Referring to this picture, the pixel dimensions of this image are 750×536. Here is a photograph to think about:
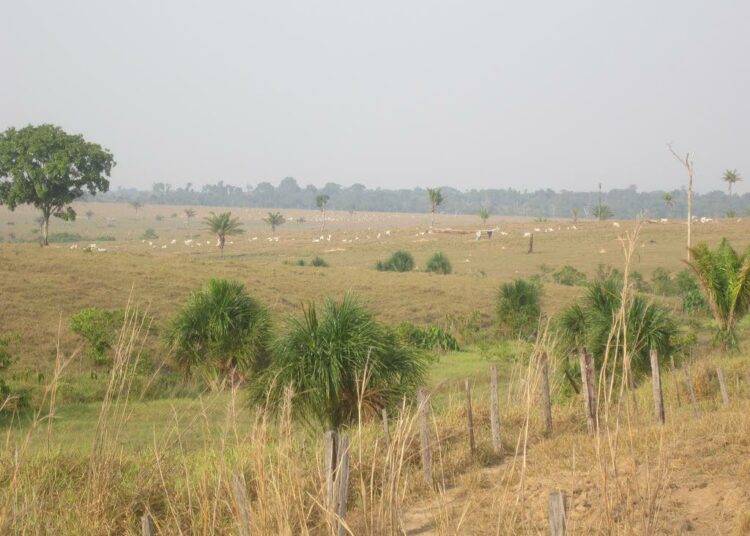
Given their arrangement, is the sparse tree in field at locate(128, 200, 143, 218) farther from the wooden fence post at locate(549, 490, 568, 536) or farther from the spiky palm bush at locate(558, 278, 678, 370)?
the wooden fence post at locate(549, 490, 568, 536)

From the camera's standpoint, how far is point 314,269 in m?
52.4

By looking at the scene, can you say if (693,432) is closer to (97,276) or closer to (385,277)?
(97,276)

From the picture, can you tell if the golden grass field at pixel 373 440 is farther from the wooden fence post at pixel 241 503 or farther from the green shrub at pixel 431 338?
the green shrub at pixel 431 338

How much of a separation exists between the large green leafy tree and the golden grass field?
32.6ft

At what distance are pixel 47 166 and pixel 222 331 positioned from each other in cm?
3711

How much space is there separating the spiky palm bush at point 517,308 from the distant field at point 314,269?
4.26 m

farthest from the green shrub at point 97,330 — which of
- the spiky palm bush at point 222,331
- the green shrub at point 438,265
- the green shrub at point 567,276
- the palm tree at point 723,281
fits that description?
the green shrub at point 567,276

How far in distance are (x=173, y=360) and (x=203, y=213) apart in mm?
168877

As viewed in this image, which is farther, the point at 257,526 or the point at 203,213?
the point at 203,213

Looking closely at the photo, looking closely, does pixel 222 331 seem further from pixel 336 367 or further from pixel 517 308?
pixel 517 308

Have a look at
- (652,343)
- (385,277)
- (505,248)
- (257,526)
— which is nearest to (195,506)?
(257,526)

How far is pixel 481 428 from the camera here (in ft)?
40.7

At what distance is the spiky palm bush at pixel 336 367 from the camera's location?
12852 mm

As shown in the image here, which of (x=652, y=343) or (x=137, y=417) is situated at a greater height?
(x=652, y=343)
